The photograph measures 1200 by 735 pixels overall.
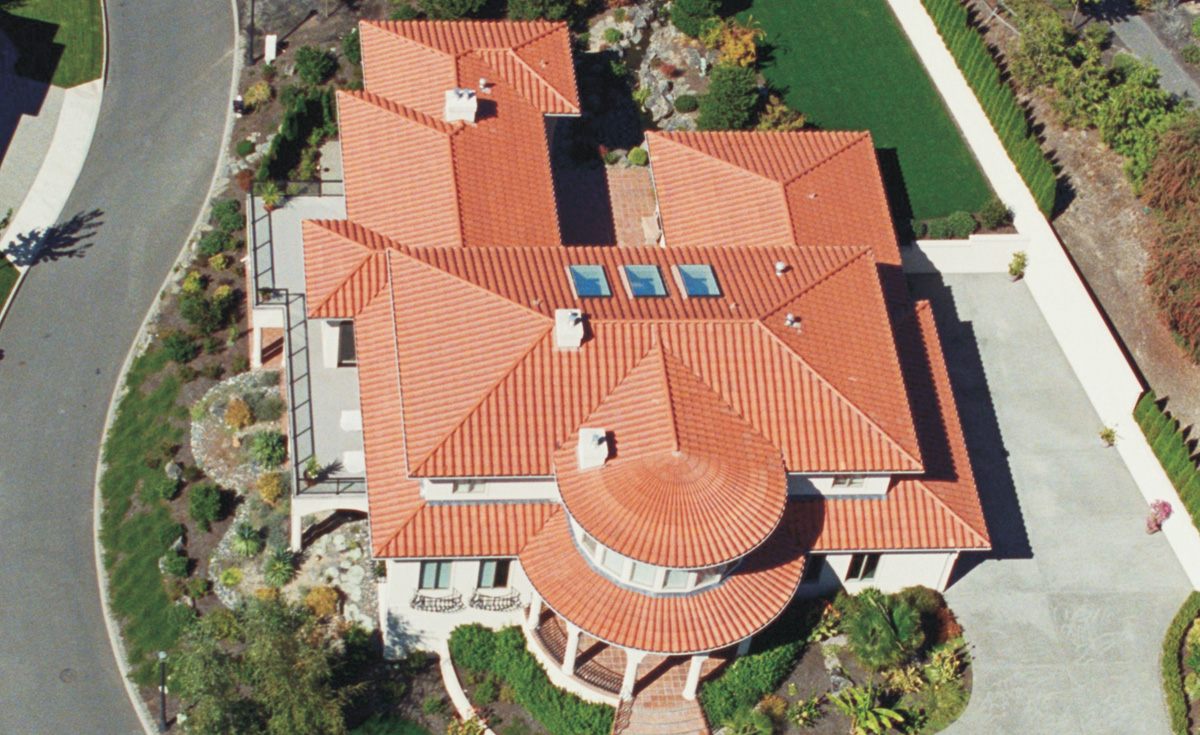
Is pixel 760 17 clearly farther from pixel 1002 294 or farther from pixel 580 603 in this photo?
pixel 580 603

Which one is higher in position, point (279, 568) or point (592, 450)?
point (592, 450)

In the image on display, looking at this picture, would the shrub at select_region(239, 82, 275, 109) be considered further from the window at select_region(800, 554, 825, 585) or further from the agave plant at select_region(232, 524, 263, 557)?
the window at select_region(800, 554, 825, 585)

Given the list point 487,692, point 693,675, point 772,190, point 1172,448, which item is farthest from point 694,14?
point 487,692

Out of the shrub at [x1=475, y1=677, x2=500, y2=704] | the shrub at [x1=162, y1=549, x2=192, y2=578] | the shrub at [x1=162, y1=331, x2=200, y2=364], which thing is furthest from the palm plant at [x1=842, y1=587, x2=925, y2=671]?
the shrub at [x1=162, y1=331, x2=200, y2=364]

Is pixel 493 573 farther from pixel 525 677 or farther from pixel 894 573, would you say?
pixel 894 573

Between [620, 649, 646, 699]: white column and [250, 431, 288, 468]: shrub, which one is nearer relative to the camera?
[620, 649, 646, 699]: white column

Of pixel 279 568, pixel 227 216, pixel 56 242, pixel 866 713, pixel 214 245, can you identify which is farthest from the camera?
pixel 227 216

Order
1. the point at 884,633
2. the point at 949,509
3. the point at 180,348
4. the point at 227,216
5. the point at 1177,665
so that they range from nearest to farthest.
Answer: the point at 884,633, the point at 949,509, the point at 1177,665, the point at 180,348, the point at 227,216
